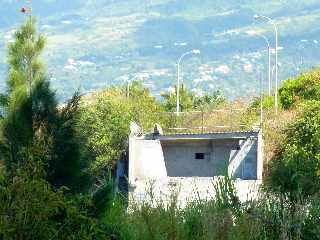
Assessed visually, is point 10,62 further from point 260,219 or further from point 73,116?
point 260,219

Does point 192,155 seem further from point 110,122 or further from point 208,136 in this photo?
point 110,122

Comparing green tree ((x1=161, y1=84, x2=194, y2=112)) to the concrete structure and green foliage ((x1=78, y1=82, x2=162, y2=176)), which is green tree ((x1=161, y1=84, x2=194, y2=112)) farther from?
the concrete structure

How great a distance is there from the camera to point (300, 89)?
2124 inches

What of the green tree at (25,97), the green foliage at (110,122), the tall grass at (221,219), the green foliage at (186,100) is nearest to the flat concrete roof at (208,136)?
the green foliage at (110,122)

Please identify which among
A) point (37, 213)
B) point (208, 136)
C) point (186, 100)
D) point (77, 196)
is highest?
point (186, 100)

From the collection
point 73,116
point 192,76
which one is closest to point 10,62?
point 73,116

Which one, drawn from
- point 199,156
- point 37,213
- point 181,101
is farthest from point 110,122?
point 37,213

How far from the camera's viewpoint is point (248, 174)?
43406mm

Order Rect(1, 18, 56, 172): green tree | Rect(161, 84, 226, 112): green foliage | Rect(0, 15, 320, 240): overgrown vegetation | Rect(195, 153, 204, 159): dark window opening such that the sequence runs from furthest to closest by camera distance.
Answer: Rect(161, 84, 226, 112): green foliage
Rect(195, 153, 204, 159): dark window opening
Rect(1, 18, 56, 172): green tree
Rect(0, 15, 320, 240): overgrown vegetation

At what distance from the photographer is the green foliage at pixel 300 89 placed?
51694mm

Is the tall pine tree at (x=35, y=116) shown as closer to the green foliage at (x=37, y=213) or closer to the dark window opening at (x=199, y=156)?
the green foliage at (x=37, y=213)

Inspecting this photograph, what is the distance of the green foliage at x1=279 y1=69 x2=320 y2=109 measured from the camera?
5169 centimetres

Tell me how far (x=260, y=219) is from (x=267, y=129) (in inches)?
1312

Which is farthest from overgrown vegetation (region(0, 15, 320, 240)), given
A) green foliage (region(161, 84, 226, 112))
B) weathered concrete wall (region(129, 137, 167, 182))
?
green foliage (region(161, 84, 226, 112))
